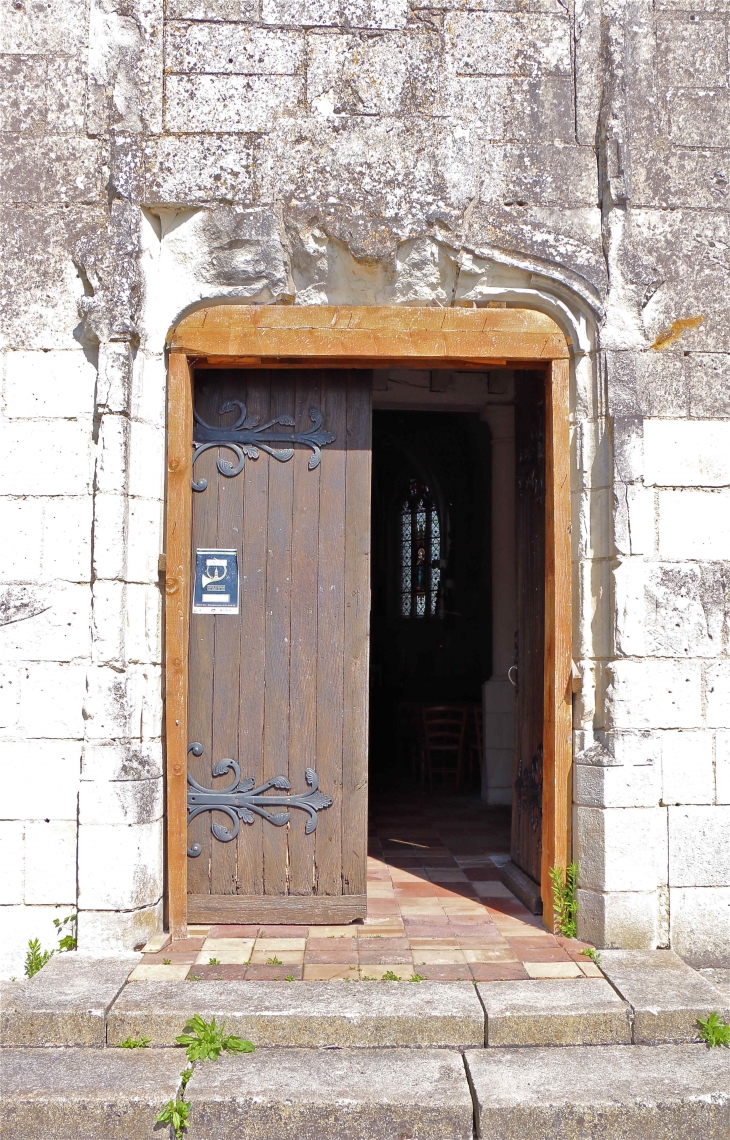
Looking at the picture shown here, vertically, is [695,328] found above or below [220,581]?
above

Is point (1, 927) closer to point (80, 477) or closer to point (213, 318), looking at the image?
point (80, 477)

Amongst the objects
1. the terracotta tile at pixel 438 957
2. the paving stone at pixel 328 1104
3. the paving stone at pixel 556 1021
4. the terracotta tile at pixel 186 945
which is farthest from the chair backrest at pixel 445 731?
the paving stone at pixel 328 1104

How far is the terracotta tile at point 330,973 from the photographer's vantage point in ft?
10.7

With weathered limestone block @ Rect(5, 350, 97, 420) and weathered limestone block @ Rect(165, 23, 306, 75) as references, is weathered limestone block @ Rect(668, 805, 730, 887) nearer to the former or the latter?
weathered limestone block @ Rect(5, 350, 97, 420)

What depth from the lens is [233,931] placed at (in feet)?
12.4

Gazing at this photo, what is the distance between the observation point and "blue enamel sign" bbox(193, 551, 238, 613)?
3.95m

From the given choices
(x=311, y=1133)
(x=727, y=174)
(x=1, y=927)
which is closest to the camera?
(x=311, y=1133)

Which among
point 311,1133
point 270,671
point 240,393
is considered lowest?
point 311,1133

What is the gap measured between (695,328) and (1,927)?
12.2 feet

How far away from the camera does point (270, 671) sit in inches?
156

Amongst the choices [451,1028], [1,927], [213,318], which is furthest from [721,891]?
[213,318]

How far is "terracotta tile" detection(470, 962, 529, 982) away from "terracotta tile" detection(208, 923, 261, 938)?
3.13 feet

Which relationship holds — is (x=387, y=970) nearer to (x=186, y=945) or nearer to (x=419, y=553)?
(x=186, y=945)

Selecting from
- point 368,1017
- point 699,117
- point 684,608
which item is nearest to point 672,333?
point 699,117
